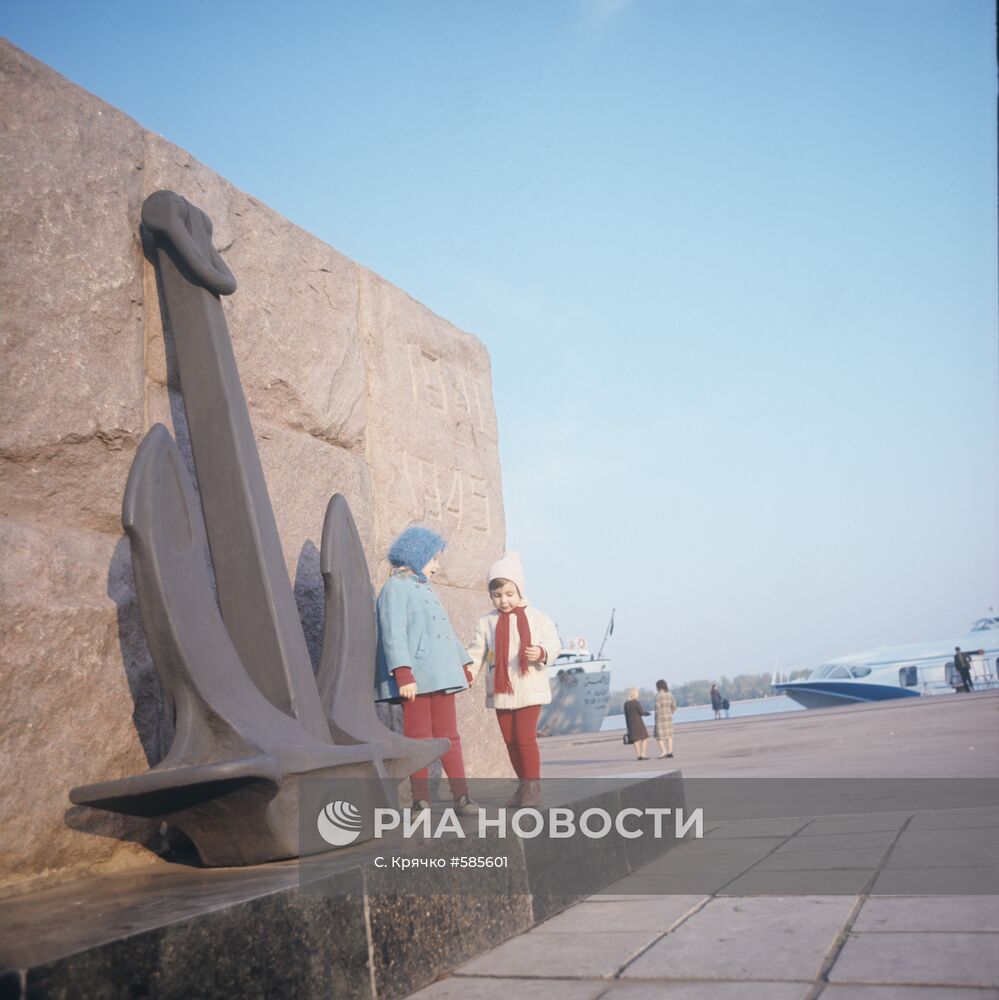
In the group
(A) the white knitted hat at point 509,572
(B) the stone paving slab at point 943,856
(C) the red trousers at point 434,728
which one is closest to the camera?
(B) the stone paving slab at point 943,856

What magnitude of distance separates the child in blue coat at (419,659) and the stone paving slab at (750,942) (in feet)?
3.40

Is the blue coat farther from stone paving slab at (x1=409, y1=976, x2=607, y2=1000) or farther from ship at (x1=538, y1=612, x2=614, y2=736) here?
ship at (x1=538, y1=612, x2=614, y2=736)

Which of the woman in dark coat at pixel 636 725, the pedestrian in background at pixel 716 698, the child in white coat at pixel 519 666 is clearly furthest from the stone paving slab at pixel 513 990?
the pedestrian in background at pixel 716 698

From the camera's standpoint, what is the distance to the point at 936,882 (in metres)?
2.75

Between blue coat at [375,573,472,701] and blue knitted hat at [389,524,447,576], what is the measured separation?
3.7 inches

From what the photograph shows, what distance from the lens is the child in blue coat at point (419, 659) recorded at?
11.2 feet

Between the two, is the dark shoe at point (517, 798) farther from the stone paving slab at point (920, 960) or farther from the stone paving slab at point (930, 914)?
the stone paving slab at point (920, 960)

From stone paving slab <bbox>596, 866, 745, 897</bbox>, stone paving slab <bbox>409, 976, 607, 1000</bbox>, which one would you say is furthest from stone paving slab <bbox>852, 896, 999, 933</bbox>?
stone paving slab <bbox>409, 976, 607, 1000</bbox>

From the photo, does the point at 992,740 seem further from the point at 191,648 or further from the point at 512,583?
the point at 191,648

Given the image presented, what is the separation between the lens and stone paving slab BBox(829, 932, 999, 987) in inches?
73.4

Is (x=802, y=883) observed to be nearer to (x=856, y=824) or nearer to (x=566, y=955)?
(x=566, y=955)

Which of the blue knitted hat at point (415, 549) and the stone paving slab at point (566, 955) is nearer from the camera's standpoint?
the stone paving slab at point (566, 955)

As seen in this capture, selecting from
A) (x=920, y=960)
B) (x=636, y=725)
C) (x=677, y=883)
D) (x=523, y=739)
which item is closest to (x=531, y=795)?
(x=523, y=739)

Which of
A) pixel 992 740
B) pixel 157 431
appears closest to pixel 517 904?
pixel 157 431
